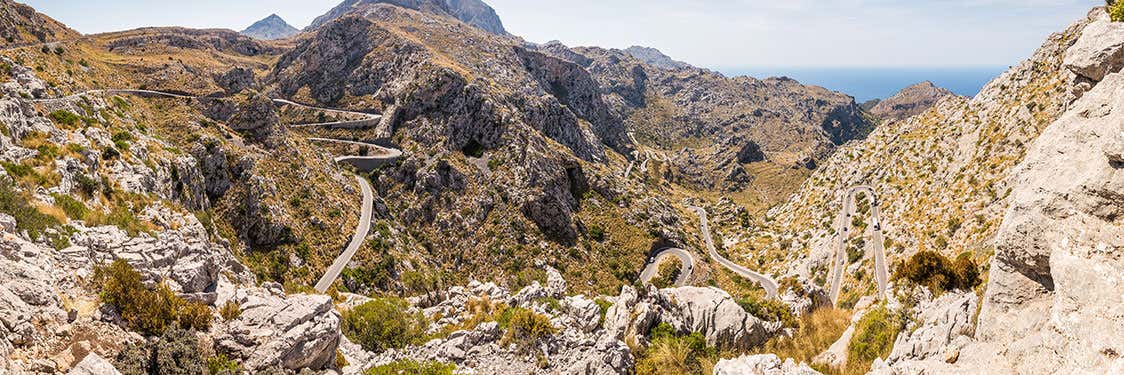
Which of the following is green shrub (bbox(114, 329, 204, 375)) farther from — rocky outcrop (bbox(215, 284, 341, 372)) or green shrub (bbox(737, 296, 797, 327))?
green shrub (bbox(737, 296, 797, 327))

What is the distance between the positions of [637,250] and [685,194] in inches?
3199

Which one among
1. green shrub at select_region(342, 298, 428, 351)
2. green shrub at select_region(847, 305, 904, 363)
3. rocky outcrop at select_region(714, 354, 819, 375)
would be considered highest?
rocky outcrop at select_region(714, 354, 819, 375)

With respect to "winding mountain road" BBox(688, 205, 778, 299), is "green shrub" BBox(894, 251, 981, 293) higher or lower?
higher

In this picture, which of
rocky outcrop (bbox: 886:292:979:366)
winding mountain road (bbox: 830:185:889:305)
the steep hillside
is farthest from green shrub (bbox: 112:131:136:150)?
winding mountain road (bbox: 830:185:889:305)

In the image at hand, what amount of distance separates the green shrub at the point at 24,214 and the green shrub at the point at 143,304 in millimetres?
3005

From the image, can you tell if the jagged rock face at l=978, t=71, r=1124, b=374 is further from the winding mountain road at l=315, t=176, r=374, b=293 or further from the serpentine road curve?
the serpentine road curve

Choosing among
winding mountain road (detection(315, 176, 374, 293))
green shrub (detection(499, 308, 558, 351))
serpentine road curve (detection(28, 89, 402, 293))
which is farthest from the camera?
serpentine road curve (detection(28, 89, 402, 293))

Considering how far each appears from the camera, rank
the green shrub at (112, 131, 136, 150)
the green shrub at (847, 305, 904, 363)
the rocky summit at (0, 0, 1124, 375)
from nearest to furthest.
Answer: the rocky summit at (0, 0, 1124, 375) < the green shrub at (847, 305, 904, 363) < the green shrub at (112, 131, 136, 150)

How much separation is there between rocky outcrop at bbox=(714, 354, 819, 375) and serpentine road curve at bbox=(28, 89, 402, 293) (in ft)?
153

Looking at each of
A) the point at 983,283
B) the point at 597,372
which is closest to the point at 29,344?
the point at 597,372

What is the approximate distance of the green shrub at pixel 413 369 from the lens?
62.6ft

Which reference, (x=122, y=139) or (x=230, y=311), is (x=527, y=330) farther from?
(x=122, y=139)

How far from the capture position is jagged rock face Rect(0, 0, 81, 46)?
6944cm

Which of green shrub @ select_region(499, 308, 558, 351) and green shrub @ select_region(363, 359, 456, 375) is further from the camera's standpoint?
green shrub @ select_region(499, 308, 558, 351)
